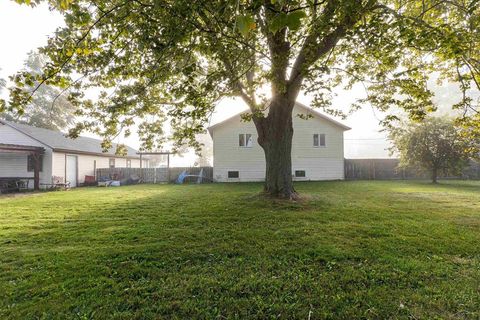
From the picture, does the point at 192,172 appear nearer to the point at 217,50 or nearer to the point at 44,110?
the point at 217,50

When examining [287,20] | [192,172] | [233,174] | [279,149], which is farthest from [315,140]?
[287,20]

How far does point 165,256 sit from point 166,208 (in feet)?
13.5

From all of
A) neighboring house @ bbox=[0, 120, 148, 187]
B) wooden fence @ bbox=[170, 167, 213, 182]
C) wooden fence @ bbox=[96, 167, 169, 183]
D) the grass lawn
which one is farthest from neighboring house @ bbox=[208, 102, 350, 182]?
the grass lawn

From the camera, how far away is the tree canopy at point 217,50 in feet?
11.4

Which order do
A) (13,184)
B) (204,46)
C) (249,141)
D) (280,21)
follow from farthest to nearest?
(249,141) < (13,184) < (204,46) < (280,21)

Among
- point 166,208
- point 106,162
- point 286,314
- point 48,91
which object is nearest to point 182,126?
point 166,208

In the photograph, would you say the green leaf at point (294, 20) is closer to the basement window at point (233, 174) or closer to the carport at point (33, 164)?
the basement window at point (233, 174)

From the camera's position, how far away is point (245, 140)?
18.2 metres

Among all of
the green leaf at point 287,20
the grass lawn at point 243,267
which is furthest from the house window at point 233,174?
the green leaf at point 287,20

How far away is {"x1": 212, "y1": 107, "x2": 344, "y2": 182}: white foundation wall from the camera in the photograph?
1809 cm

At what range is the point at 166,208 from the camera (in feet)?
25.4

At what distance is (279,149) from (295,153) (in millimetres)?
10172

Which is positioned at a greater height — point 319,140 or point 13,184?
point 319,140

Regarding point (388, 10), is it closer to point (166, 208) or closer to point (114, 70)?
point (114, 70)
